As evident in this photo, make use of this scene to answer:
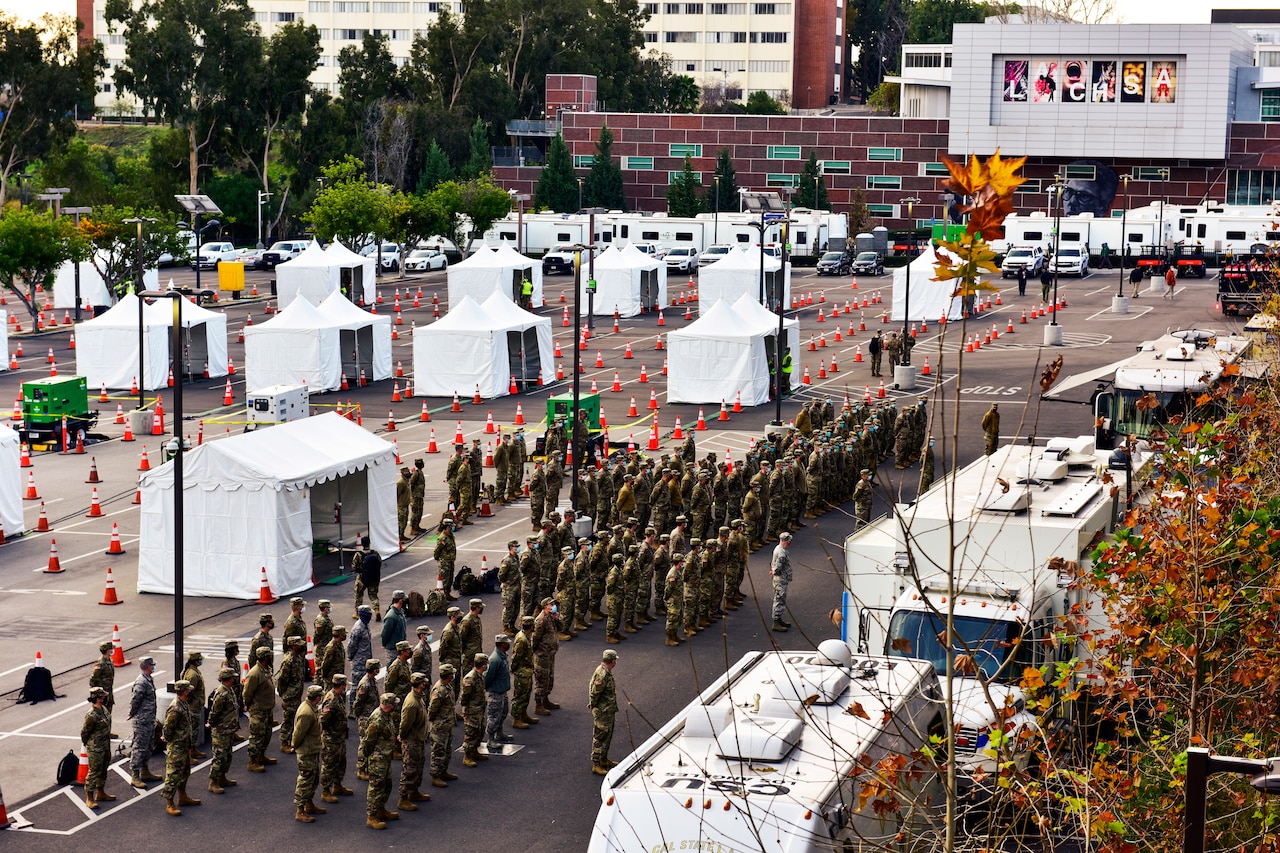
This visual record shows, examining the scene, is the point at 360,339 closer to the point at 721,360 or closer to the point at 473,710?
the point at 721,360

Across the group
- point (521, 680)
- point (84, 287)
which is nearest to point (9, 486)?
point (521, 680)

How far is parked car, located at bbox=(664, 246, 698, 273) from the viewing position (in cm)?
7612

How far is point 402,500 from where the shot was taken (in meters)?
27.2

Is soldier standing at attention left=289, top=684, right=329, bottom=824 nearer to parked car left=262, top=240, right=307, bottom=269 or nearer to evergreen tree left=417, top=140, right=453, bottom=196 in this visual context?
parked car left=262, top=240, right=307, bottom=269

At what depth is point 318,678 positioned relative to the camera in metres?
18.0

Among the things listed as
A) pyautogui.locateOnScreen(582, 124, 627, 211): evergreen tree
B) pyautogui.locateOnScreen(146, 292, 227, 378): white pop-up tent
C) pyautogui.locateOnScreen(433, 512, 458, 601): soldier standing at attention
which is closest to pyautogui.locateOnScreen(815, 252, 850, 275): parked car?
pyautogui.locateOnScreen(582, 124, 627, 211): evergreen tree

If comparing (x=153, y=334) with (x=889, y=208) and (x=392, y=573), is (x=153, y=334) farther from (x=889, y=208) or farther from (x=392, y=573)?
(x=889, y=208)

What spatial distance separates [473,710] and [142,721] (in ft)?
10.6

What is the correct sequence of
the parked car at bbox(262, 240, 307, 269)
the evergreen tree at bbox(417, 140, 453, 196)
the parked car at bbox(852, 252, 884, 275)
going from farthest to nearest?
the evergreen tree at bbox(417, 140, 453, 196) → the parked car at bbox(262, 240, 307, 269) → the parked car at bbox(852, 252, 884, 275)

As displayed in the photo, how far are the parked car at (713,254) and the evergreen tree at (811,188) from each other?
16356mm

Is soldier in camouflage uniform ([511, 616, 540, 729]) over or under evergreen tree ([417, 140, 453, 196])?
under

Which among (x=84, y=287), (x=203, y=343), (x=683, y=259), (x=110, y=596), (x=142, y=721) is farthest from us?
(x=683, y=259)

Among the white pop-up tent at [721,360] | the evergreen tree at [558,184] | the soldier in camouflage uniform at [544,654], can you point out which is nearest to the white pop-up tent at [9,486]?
the soldier in camouflage uniform at [544,654]

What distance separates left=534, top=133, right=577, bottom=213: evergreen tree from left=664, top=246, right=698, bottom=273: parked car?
769 inches
